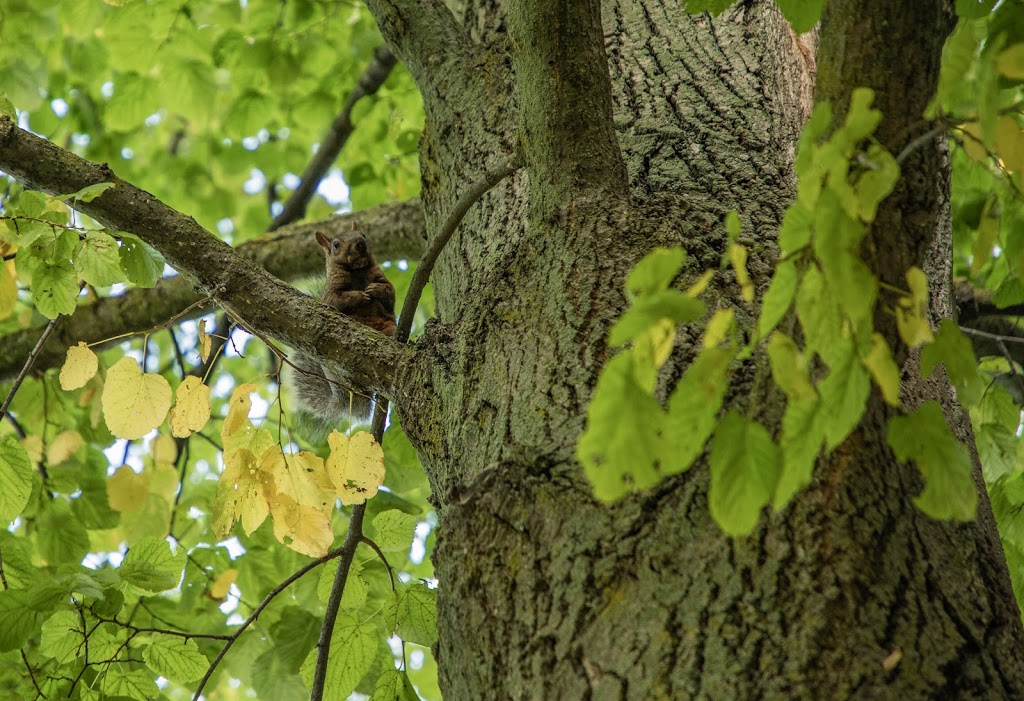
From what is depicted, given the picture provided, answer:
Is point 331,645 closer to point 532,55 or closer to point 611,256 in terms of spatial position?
point 611,256

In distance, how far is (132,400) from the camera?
5.75ft

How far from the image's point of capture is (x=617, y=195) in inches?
54.7

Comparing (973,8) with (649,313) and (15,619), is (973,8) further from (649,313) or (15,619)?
(15,619)

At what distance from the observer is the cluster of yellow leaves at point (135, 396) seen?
172 cm

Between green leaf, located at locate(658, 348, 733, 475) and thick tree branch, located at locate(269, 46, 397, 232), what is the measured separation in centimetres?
333

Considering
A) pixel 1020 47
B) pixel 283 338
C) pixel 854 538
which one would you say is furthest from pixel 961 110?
pixel 283 338

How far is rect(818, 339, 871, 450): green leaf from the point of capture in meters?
0.80

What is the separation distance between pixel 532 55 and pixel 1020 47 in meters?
0.71

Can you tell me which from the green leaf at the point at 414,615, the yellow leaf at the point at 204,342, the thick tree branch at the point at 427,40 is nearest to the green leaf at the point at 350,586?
the green leaf at the point at 414,615

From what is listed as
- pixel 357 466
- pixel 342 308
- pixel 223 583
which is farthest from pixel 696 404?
pixel 342 308

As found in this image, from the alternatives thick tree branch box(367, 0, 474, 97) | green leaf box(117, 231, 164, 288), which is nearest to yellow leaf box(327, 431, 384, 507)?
green leaf box(117, 231, 164, 288)

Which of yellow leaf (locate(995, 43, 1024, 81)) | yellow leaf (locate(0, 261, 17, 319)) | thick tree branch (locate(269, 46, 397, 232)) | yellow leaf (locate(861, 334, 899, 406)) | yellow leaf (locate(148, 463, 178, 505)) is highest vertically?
thick tree branch (locate(269, 46, 397, 232))

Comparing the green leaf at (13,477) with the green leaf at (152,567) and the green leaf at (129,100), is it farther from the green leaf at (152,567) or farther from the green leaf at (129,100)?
the green leaf at (129,100)

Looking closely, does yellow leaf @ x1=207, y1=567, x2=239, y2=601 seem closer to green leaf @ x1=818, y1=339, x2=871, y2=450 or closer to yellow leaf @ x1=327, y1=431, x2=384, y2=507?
yellow leaf @ x1=327, y1=431, x2=384, y2=507
